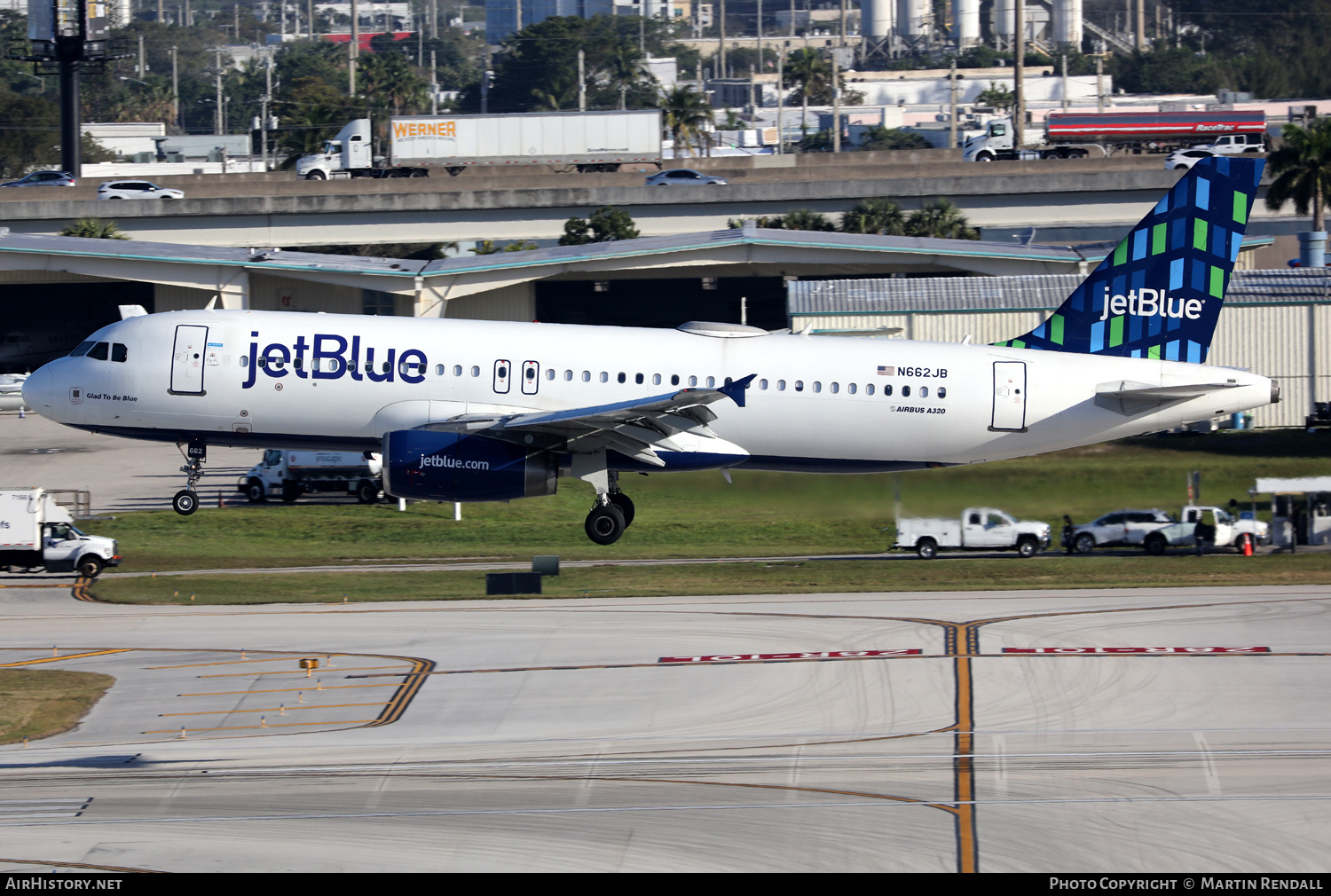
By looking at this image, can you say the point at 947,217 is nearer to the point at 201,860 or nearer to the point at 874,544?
the point at 874,544

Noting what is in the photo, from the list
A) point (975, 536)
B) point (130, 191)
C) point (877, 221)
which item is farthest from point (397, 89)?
point (975, 536)

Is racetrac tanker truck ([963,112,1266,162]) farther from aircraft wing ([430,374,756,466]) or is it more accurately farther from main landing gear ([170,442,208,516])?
main landing gear ([170,442,208,516])

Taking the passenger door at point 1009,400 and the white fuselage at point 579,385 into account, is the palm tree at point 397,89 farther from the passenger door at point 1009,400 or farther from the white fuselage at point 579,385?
the passenger door at point 1009,400

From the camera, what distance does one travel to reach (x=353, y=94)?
594ft

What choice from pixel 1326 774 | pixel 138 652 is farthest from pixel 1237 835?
pixel 138 652

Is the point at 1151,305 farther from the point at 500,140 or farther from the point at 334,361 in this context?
the point at 500,140

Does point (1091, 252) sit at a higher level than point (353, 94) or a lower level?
lower

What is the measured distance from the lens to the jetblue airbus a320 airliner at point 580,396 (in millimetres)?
35156

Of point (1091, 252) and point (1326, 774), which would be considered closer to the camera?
point (1326, 774)

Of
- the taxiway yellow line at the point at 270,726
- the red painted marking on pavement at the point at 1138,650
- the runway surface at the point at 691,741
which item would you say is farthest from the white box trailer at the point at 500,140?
the taxiway yellow line at the point at 270,726

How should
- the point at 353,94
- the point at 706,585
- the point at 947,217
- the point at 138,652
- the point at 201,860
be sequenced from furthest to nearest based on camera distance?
1. the point at 353,94
2. the point at 947,217
3. the point at 706,585
4. the point at 138,652
5. the point at 201,860

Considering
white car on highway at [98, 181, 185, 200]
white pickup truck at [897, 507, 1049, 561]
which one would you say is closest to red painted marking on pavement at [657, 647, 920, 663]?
white pickup truck at [897, 507, 1049, 561]

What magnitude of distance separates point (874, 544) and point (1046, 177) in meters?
57.0

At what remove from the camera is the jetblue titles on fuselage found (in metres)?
35.5
